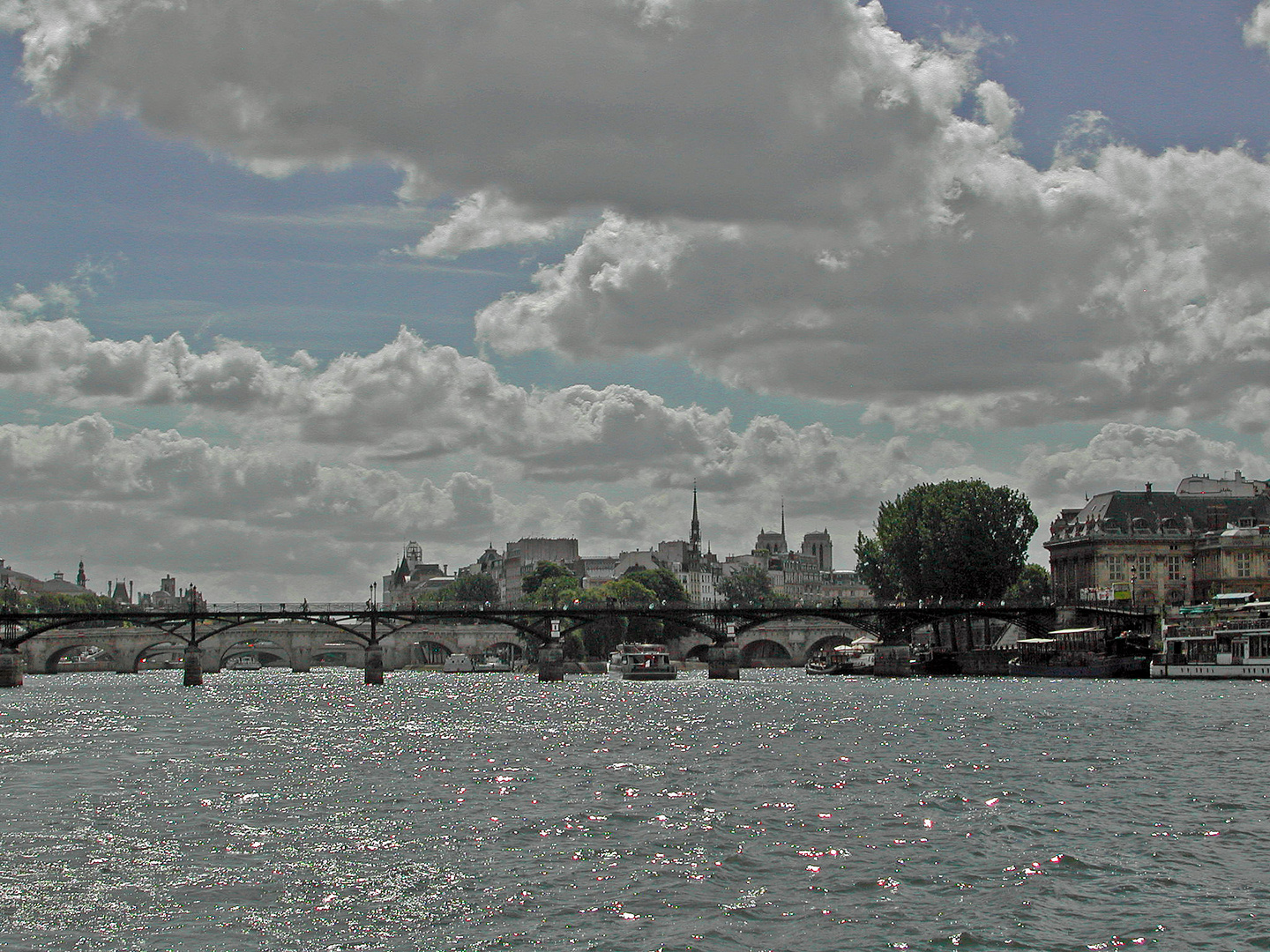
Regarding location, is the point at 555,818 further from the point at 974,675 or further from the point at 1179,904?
the point at 974,675

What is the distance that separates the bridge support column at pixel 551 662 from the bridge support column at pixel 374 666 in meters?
16.0

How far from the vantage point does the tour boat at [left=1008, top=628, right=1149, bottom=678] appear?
138 metres

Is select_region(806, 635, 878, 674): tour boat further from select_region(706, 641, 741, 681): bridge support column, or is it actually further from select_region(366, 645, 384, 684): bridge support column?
select_region(366, 645, 384, 684): bridge support column

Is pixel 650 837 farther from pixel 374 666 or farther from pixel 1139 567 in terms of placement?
pixel 1139 567

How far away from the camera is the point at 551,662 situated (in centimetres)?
15725

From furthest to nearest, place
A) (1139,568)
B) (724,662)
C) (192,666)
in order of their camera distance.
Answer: (1139,568), (192,666), (724,662)

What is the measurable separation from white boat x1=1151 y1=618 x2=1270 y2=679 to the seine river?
5125 centimetres

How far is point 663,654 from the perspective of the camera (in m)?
174

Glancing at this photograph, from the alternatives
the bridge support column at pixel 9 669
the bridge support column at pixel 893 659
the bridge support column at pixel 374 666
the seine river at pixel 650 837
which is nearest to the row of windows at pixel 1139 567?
the bridge support column at pixel 893 659

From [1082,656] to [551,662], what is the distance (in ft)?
164

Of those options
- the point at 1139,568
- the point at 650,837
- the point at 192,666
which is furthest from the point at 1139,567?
the point at 650,837

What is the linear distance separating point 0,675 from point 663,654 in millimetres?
66551

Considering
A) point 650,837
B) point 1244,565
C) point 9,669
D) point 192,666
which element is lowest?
point 650,837

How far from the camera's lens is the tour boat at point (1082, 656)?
454ft
